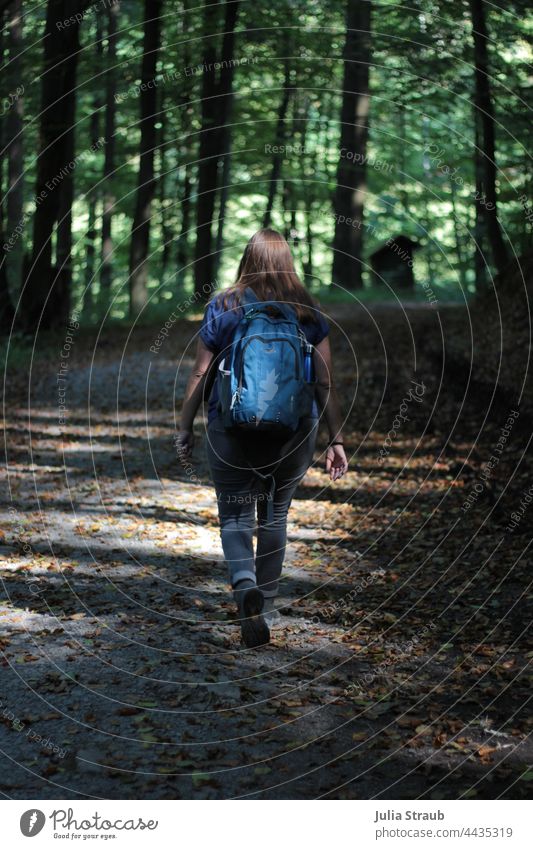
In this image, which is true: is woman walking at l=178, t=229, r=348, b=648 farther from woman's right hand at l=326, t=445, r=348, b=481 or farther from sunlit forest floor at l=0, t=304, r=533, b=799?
sunlit forest floor at l=0, t=304, r=533, b=799

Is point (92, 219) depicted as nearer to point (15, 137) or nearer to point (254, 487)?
point (15, 137)

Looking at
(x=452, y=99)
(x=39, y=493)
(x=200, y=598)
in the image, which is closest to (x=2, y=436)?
(x=39, y=493)

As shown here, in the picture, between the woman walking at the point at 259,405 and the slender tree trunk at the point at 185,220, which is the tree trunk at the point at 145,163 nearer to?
the slender tree trunk at the point at 185,220

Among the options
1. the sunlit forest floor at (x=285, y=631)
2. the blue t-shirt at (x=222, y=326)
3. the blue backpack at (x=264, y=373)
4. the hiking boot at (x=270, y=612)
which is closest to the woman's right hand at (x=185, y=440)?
the blue t-shirt at (x=222, y=326)

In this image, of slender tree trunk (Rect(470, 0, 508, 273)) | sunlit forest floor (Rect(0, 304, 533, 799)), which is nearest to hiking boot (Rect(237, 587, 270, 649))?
sunlit forest floor (Rect(0, 304, 533, 799))

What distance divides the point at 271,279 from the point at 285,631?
2.16m

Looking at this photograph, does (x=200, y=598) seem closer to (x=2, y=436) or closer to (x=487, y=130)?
(x=2, y=436)

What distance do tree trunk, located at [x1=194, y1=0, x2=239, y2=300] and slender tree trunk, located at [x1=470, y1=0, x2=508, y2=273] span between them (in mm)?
6692

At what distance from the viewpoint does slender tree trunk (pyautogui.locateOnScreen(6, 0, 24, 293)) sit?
1889 centimetres

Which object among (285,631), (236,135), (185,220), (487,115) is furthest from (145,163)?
(285,631)

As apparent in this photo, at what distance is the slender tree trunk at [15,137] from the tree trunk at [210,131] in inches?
164

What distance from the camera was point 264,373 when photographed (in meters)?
5.09

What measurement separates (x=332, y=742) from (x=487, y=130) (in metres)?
14.2

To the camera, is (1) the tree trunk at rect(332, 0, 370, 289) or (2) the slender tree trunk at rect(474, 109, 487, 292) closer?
(2) the slender tree trunk at rect(474, 109, 487, 292)
